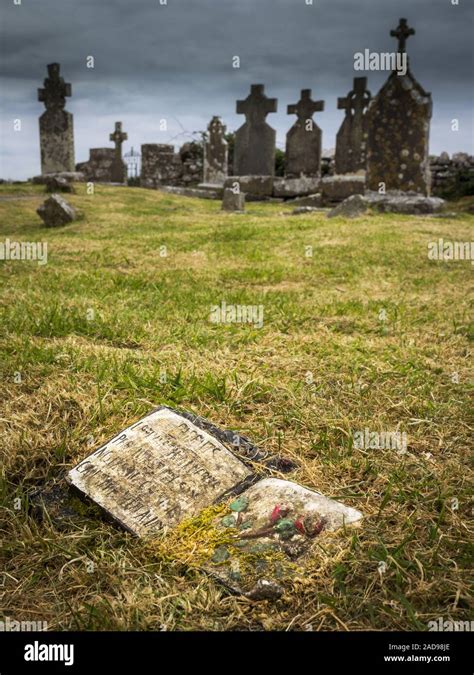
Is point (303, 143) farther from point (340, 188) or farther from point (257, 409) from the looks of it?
point (257, 409)

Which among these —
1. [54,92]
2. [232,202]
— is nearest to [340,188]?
[232,202]

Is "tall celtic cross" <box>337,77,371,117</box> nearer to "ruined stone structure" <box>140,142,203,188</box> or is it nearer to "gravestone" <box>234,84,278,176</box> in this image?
"gravestone" <box>234,84,278,176</box>

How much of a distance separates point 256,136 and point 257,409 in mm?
19354

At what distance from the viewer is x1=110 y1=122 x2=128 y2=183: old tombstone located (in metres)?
25.0

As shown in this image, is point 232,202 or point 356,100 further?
point 356,100

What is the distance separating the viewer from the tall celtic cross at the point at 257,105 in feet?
67.7

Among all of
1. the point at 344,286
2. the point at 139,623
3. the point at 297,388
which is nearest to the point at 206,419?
the point at 297,388

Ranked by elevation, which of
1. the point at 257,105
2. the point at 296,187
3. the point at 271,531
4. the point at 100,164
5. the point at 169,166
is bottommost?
the point at 271,531

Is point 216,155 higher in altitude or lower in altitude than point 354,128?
lower

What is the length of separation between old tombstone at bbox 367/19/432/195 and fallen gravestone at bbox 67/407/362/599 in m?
12.2

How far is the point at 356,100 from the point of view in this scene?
908 inches

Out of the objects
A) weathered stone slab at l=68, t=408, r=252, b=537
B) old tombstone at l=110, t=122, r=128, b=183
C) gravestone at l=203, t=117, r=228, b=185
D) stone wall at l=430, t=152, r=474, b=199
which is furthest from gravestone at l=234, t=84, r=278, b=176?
weathered stone slab at l=68, t=408, r=252, b=537

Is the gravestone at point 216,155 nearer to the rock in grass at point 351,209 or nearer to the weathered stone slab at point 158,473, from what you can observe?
the rock in grass at point 351,209
